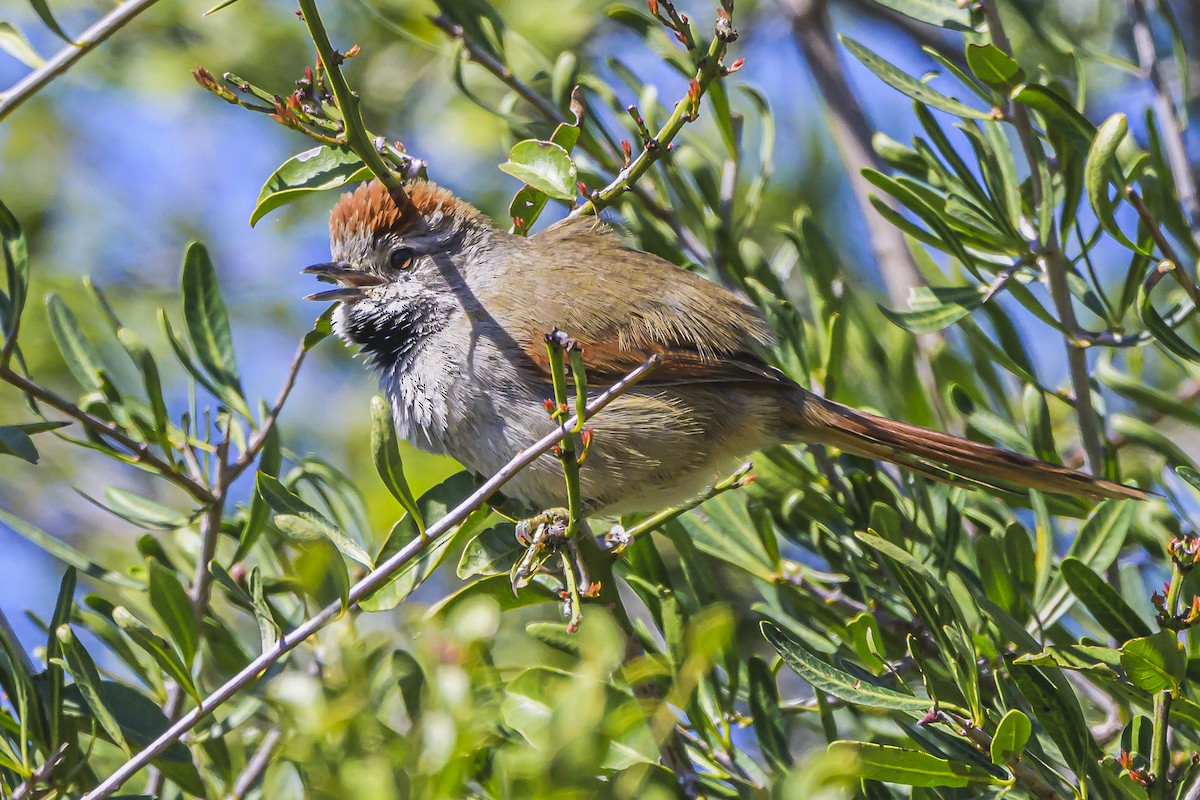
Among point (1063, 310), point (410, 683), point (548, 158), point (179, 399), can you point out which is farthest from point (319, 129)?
point (179, 399)

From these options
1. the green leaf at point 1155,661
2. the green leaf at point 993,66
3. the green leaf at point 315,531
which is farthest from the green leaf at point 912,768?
the green leaf at point 993,66

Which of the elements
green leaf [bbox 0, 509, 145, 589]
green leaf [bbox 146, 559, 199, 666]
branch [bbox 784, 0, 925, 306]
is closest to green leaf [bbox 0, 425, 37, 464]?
green leaf [bbox 146, 559, 199, 666]

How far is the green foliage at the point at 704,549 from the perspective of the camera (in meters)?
2.02

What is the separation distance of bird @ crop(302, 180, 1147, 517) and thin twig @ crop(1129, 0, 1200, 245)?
1.03 metres

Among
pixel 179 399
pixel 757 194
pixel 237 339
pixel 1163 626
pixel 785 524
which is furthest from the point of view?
pixel 237 339

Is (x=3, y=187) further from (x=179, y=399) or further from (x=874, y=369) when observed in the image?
(x=874, y=369)

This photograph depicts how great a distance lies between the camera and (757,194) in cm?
371

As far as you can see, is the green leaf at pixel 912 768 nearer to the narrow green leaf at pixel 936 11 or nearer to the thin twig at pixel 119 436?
the thin twig at pixel 119 436

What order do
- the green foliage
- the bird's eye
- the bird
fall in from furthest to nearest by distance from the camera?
the bird's eye → the bird → the green foliage

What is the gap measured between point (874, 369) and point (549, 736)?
2.64m

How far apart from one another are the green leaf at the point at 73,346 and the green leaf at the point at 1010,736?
2.33 meters

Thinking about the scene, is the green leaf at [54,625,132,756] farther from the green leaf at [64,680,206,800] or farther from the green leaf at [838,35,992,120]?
the green leaf at [838,35,992,120]

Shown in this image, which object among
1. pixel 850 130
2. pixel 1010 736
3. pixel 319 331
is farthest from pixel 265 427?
pixel 850 130

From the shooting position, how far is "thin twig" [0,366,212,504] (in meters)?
2.71
